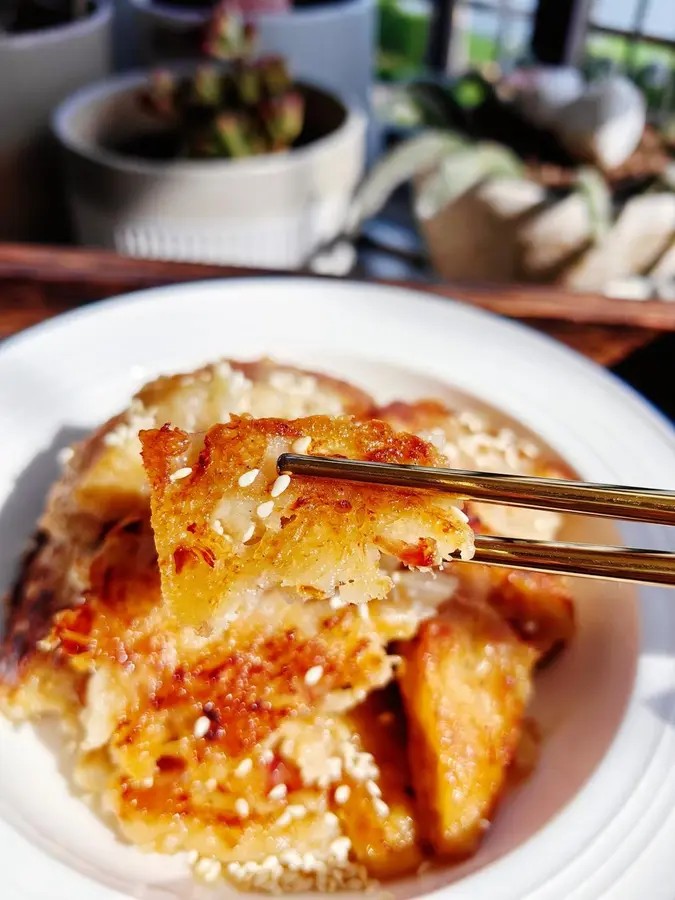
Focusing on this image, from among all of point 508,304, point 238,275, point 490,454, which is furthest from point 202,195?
point 490,454

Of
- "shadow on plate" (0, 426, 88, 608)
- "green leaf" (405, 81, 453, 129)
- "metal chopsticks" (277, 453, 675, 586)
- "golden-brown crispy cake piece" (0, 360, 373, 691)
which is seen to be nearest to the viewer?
"metal chopsticks" (277, 453, 675, 586)

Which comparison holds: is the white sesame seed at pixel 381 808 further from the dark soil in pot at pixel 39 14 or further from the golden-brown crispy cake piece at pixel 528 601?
the dark soil in pot at pixel 39 14

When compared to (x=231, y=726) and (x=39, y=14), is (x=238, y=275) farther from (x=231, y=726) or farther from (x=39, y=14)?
(x=39, y=14)

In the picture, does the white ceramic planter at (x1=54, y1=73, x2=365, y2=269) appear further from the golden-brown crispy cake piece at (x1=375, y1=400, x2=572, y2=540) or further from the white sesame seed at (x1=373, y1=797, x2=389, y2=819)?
the white sesame seed at (x1=373, y1=797, x2=389, y2=819)

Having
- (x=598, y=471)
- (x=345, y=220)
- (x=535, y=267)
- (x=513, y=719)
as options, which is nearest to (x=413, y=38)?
(x=345, y=220)

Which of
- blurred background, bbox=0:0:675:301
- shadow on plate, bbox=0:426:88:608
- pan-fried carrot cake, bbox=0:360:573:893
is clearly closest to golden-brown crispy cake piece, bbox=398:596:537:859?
pan-fried carrot cake, bbox=0:360:573:893

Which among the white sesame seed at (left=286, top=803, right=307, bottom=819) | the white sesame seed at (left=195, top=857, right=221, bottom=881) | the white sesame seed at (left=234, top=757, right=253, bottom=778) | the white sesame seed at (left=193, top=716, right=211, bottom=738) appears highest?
the white sesame seed at (left=193, top=716, right=211, bottom=738)
